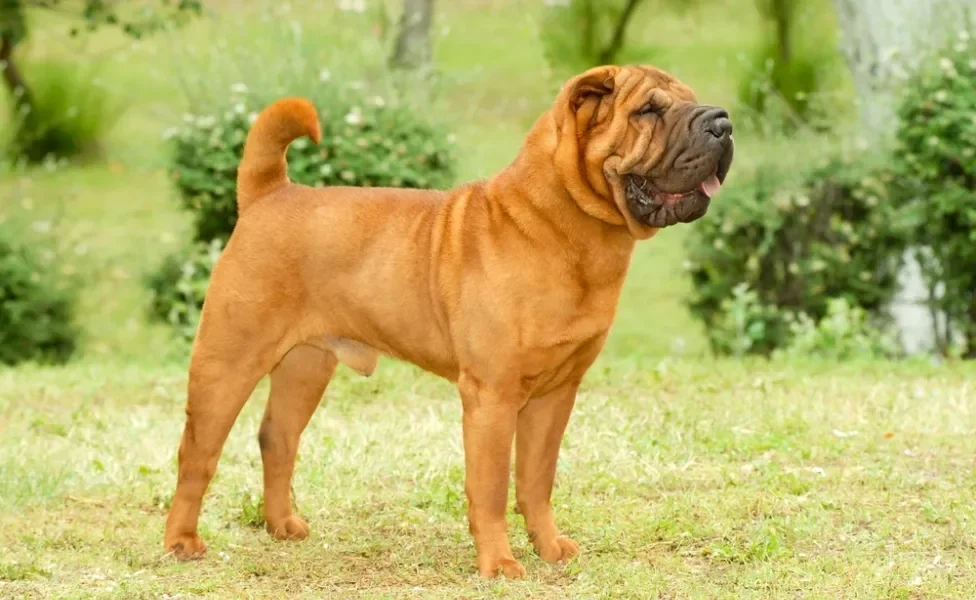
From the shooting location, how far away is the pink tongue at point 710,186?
480 cm

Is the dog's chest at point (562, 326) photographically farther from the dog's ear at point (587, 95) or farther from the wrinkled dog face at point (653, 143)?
the dog's ear at point (587, 95)

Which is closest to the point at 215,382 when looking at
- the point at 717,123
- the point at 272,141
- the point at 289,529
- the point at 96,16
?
the point at 289,529

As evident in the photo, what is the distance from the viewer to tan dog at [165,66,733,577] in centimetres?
483

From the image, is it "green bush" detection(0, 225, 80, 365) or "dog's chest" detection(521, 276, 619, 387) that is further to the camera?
"green bush" detection(0, 225, 80, 365)

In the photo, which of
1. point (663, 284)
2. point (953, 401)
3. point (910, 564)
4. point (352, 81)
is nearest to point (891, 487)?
point (910, 564)

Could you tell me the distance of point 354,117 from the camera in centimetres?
962

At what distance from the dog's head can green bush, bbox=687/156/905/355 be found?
4894mm

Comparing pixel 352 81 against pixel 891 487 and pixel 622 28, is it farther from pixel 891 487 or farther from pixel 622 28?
pixel 891 487

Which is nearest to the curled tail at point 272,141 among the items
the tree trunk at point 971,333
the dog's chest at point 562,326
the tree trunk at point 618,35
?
the dog's chest at point 562,326

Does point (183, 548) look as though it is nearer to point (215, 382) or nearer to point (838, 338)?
point (215, 382)

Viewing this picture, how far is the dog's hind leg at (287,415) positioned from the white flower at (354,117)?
162 inches

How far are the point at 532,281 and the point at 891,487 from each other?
82.4 inches

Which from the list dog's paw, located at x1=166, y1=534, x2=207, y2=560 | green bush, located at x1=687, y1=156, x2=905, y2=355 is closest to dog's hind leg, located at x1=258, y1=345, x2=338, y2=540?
dog's paw, located at x1=166, y1=534, x2=207, y2=560

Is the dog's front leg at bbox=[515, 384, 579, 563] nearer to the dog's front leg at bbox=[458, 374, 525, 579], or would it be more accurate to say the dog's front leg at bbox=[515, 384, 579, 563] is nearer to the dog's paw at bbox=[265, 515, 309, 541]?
the dog's front leg at bbox=[458, 374, 525, 579]
